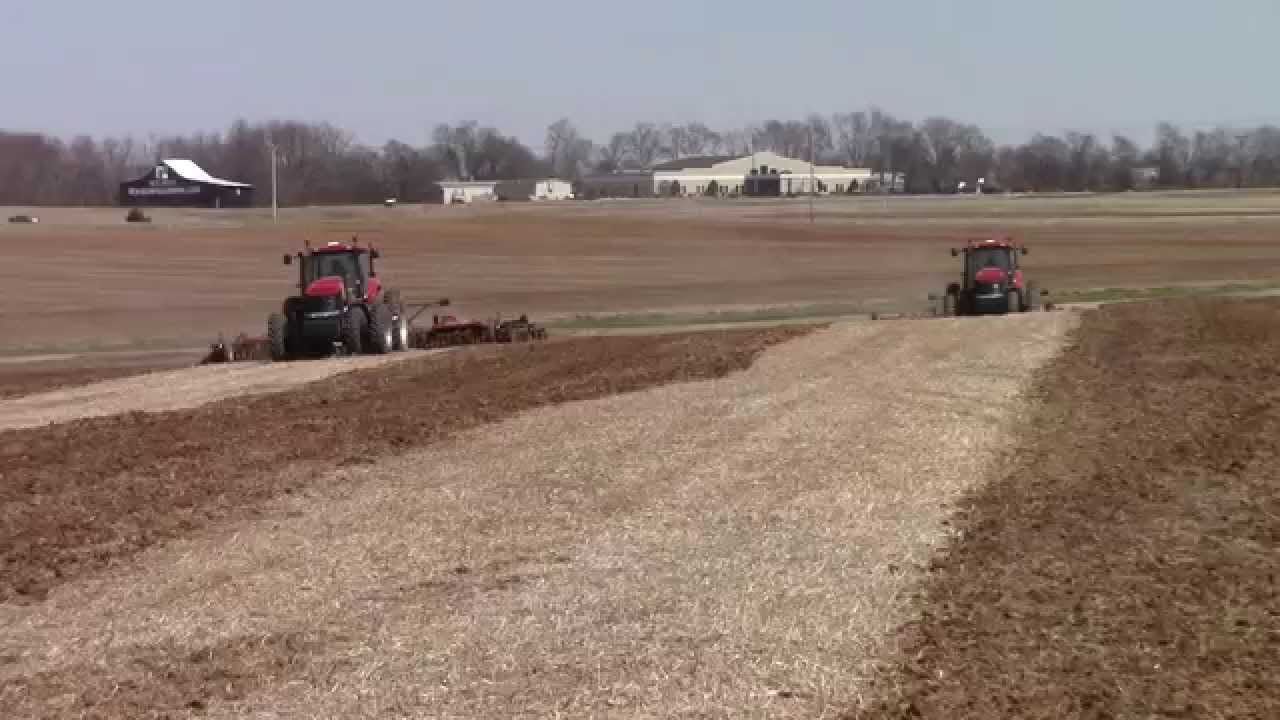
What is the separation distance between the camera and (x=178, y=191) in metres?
160

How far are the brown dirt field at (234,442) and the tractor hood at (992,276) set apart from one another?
11.4m

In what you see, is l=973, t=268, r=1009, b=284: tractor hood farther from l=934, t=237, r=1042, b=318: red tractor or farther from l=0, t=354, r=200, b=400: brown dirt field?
l=0, t=354, r=200, b=400: brown dirt field

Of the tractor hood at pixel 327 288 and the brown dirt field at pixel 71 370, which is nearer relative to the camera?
the brown dirt field at pixel 71 370

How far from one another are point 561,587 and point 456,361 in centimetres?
1643

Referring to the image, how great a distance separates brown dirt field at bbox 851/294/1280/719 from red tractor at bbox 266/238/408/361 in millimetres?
15549

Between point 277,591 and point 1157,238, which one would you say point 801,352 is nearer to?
point 277,591

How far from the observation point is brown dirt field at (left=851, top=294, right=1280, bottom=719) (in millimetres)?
7445

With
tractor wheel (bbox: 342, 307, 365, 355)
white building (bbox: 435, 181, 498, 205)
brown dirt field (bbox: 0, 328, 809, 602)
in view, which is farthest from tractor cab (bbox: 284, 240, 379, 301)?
white building (bbox: 435, 181, 498, 205)

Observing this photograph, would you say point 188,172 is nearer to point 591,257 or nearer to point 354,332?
point 591,257

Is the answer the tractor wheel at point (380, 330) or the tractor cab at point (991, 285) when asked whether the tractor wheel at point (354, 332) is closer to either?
the tractor wheel at point (380, 330)

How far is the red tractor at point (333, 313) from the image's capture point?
30.0 m

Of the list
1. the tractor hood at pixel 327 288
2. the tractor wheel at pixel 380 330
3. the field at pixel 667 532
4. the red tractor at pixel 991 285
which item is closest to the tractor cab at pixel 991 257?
the red tractor at pixel 991 285

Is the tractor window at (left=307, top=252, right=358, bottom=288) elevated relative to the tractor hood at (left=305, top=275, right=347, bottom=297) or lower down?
elevated

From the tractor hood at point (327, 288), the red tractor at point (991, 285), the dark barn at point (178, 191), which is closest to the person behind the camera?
the tractor hood at point (327, 288)
